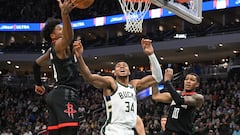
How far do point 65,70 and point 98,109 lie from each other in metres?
15.5

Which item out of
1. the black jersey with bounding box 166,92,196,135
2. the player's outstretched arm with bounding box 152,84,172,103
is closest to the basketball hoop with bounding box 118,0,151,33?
the player's outstretched arm with bounding box 152,84,172,103

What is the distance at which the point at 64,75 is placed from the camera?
468cm

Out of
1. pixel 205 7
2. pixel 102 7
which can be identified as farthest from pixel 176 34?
pixel 102 7

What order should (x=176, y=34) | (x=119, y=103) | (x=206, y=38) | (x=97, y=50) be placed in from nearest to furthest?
(x=119, y=103) → (x=206, y=38) → (x=176, y=34) → (x=97, y=50)

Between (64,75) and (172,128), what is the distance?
2166 mm

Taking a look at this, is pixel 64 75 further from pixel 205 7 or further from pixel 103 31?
pixel 103 31

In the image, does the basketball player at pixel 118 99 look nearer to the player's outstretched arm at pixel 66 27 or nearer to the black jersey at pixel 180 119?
the player's outstretched arm at pixel 66 27

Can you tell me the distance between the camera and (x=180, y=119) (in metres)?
6.29

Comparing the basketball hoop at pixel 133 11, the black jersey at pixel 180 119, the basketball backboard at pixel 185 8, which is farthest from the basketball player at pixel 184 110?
the basketball hoop at pixel 133 11

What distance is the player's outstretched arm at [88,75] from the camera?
16.2 feet

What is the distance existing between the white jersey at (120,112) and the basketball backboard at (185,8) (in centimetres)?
341

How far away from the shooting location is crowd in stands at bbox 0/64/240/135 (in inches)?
561

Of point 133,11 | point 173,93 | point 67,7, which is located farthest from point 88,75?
point 133,11

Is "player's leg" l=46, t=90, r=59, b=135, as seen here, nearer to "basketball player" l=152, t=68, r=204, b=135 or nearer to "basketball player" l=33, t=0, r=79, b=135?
"basketball player" l=33, t=0, r=79, b=135
